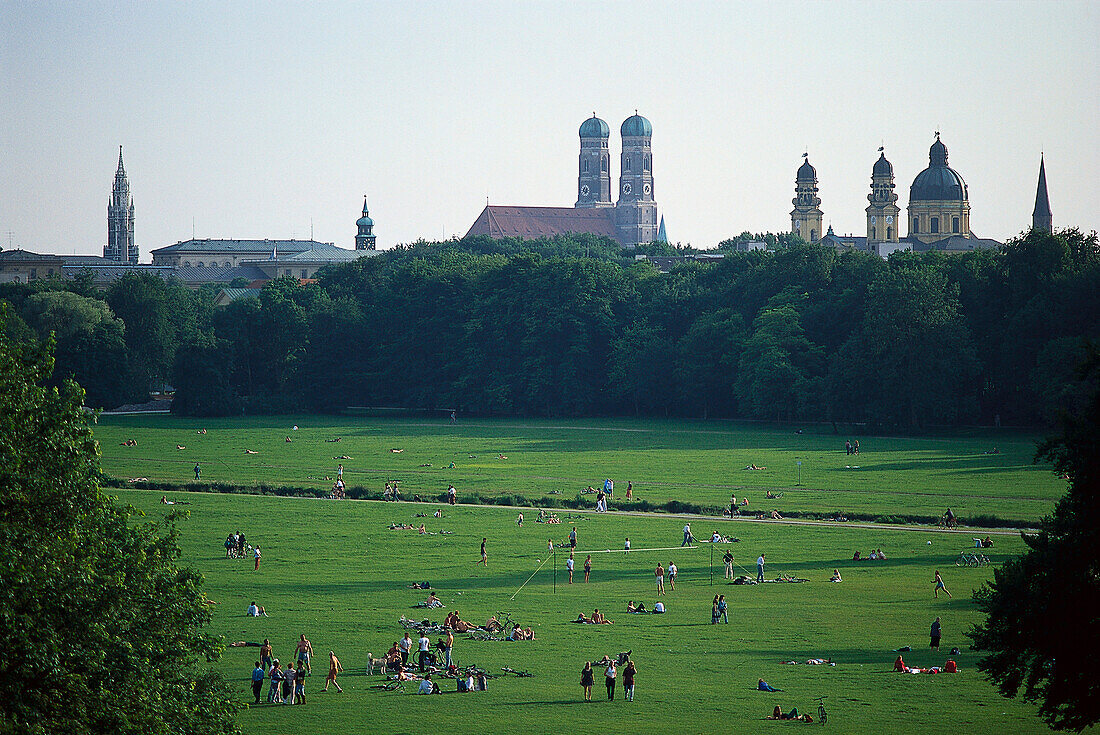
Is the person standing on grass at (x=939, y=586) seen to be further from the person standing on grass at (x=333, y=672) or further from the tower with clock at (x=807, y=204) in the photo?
the tower with clock at (x=807, y=204)

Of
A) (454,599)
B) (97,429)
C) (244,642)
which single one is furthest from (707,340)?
(244,642)

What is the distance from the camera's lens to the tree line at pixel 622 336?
284 ft

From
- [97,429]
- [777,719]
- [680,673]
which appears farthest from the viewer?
[97,429]

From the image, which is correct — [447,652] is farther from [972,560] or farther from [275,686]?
[972,560]

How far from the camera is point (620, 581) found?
42.2 meters

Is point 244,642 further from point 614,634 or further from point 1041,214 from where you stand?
point 1041,214

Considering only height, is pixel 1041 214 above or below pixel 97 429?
above

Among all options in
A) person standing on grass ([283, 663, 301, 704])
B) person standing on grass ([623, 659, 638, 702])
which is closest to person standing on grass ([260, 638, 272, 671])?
person standing on grass ([283, 663, 301, 704])

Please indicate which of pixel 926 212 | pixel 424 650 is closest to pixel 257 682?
pixel 424 650

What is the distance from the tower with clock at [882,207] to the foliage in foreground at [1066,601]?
15237 centimetres

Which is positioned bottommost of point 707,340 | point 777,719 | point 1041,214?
point 777,719

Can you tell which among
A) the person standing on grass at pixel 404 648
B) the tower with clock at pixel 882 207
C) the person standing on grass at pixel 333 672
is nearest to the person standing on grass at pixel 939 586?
the person standing on grass at pixel 404 648

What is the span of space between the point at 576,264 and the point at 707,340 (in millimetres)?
15631

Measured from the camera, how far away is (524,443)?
275 feet
